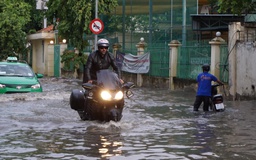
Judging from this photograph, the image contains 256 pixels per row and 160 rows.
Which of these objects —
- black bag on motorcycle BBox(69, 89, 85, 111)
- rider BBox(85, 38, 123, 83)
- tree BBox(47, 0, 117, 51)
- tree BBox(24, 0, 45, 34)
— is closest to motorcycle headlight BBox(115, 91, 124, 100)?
rider BBox(85, 38, 123, 83)

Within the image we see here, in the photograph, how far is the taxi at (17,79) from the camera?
20.4 meters

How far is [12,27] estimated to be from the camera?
49250 millimetres

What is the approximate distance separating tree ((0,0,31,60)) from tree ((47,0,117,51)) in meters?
11.5

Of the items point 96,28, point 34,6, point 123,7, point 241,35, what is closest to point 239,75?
point 241,35

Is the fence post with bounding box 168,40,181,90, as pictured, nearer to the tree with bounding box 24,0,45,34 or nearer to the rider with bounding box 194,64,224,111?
the rider with bounding box 194,64,224,111

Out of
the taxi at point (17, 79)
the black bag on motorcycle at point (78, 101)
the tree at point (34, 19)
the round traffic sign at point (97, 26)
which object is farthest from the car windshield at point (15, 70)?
the tree at point (34, 19)

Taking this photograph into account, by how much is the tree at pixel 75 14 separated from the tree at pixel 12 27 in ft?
37.8

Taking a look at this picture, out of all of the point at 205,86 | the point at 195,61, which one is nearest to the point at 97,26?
the point at 195,61

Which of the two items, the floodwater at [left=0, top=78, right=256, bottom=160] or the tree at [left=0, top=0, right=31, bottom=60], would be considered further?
the tree at [left=0, top=0, right=31, bottom=60]

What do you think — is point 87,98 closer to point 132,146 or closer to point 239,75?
point 132,146

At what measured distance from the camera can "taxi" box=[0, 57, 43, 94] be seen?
66.9ft

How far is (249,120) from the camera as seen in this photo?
14445 mm

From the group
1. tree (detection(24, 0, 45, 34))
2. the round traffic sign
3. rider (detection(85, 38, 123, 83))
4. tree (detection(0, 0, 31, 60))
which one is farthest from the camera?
tree (detection(24, 0, 45, 34))

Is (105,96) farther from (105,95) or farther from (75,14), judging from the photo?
(75,14)
